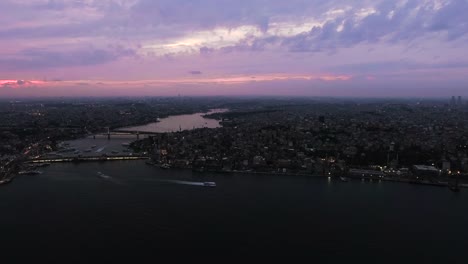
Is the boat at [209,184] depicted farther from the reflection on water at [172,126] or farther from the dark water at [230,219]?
the reflection on water at [172,126]

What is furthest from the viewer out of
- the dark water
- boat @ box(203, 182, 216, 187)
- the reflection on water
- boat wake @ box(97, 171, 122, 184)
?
the reflection on water

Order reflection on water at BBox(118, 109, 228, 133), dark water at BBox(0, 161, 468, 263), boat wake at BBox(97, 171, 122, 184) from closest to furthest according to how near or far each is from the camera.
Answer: dark water at BBox(0, 161, 468, 263) → boat wake at BBox(97, 171, 122, 184) → reflection on water at BBox(118, 109, 228, 133)

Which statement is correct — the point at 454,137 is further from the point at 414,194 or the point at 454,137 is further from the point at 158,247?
the point at 158,247

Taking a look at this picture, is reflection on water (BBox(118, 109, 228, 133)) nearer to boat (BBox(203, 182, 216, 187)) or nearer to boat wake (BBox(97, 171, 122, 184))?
boat wake (BBox(97, 171, 122, 184))

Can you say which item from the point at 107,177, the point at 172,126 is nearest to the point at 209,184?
the point at 107,177

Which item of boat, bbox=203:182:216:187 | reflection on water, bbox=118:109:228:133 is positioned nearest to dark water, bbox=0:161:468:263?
boat, bbox=203:182:216:187

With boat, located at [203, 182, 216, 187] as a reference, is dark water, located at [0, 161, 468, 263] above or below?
below

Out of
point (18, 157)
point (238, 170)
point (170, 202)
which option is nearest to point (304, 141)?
point (238, 170)

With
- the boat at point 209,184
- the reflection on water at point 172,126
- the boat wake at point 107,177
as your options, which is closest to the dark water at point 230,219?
the boat wake at point 107,177

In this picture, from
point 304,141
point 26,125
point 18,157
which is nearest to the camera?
point 18,157
